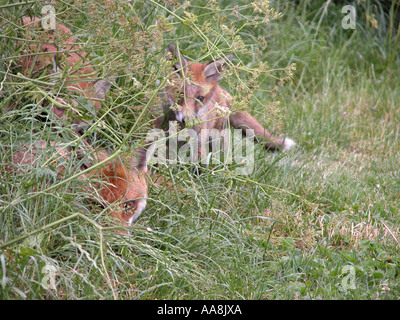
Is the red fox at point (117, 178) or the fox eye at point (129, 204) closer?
the red fox at point (117, 178)

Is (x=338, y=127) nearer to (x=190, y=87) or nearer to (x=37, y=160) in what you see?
(x=190, y=87)

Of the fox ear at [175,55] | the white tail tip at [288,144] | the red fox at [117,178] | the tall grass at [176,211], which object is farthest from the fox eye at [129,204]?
the white tail tip at [288,144]

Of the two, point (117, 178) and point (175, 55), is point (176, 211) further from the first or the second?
point (175, 55)

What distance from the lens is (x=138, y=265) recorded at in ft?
9.32

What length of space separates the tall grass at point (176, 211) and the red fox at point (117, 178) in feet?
0.24

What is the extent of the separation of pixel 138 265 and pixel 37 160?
88 cm

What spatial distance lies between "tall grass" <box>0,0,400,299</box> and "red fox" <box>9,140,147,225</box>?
0.07m

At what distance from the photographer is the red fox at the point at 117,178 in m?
3.02

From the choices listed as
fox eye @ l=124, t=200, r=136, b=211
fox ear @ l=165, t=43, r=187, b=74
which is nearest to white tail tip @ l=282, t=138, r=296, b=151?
fox ear @ l=165, t=43, r=187, b=74

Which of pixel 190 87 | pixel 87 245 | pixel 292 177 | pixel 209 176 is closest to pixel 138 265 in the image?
pixel 87 245

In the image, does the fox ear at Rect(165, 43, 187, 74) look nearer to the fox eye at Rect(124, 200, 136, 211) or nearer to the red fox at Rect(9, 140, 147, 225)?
the red fox at Rect(9, 140, 147, 225)

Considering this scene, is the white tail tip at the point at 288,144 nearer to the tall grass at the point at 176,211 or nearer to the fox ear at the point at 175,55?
the tall grass at the point at 176,211

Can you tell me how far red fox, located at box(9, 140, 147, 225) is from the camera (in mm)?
3021

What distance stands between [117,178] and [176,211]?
1.62ft
